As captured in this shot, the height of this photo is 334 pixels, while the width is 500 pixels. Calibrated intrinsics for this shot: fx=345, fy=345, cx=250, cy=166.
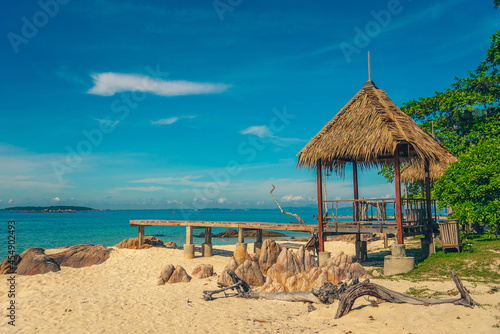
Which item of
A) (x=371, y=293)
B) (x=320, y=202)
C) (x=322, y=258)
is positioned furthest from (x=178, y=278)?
(x=371, y=293)

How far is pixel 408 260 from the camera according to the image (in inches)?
477

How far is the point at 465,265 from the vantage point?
11664 mm

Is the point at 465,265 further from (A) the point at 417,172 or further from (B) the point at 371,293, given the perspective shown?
(A) the point at 417,172

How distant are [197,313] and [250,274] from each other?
142 inches

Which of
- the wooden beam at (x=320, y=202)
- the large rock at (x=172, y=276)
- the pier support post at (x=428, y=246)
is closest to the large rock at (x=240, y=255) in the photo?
the large rock at (x=172, y=276)

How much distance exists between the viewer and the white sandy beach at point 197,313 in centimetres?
695

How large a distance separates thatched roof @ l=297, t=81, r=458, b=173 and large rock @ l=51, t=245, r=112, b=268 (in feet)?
39.3

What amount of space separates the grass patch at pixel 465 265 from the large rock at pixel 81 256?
1477 centimetres

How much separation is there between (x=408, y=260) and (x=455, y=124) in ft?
47.6

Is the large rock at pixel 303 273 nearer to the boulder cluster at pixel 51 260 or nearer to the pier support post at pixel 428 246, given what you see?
the pier support post at pixel 428 246

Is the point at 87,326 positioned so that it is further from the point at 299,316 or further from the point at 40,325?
the point at 299,316

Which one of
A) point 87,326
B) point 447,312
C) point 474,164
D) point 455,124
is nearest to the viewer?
Result: point 447,312

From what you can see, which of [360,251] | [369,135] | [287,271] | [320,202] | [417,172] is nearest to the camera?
[287,271]

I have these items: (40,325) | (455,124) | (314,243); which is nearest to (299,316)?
(40,325)
